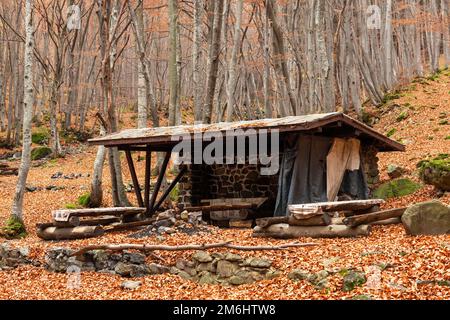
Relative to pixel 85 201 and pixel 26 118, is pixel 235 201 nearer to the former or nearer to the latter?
pixel 26 118

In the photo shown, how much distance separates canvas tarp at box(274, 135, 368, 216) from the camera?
11546 millimetres

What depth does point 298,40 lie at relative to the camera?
2641cm

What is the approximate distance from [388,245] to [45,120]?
29279 millimetres

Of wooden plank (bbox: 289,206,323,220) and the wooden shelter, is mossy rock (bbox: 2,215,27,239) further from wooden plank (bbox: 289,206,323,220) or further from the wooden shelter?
wooden plank (bbox: 289,206,323,220)

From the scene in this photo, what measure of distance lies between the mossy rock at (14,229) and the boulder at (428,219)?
9.53 metres

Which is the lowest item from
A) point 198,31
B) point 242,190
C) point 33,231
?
point 33,231

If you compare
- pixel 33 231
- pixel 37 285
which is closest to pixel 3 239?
pixel 33 231

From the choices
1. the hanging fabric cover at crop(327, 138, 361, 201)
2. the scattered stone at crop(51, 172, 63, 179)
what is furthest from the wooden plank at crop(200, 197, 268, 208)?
the scattered stone at crop(51, 172, 63, 179)

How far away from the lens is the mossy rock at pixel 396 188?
14.4 meters

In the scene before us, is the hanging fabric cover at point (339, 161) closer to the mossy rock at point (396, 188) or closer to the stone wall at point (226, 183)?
the stone wall at point (226, 183)

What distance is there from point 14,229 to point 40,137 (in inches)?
691

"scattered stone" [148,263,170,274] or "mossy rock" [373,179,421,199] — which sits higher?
"mossy rock" [373,179,421,199]

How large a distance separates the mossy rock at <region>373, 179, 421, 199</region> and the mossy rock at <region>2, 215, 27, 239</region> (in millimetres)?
10291
